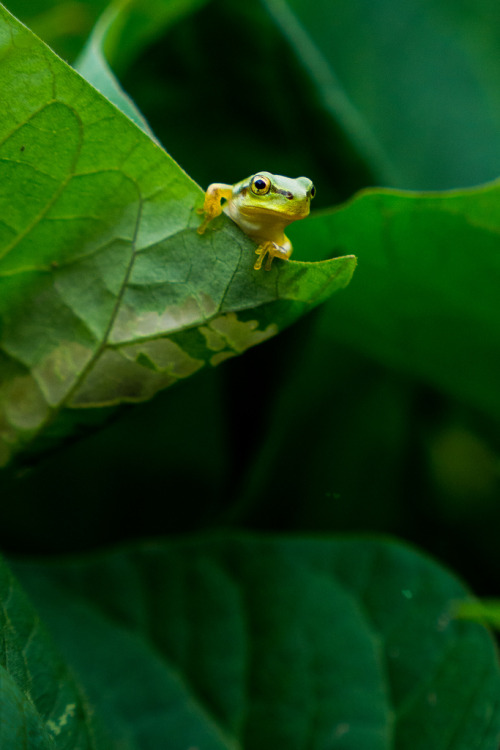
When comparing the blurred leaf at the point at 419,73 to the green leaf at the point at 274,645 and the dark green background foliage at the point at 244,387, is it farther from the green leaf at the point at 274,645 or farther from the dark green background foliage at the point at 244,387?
the green leaf at the point at 274,645

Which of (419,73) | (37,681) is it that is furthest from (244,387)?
(419,73)

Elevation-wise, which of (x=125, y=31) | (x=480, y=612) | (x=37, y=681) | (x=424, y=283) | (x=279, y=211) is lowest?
(x=480, y=612)

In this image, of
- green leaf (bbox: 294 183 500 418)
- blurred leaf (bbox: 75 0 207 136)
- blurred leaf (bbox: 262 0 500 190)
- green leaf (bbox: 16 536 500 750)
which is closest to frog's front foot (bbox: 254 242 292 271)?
green leaf (bbox: 294 183 500 418)

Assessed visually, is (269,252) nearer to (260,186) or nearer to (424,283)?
(260,186)

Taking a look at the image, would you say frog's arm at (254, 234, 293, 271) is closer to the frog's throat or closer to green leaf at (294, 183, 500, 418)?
the frog's throat

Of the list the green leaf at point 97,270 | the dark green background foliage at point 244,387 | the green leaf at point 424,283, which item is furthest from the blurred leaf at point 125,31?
the green leaf at point 424,283

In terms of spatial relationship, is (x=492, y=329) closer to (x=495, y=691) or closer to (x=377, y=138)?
(x=495, y=691)
